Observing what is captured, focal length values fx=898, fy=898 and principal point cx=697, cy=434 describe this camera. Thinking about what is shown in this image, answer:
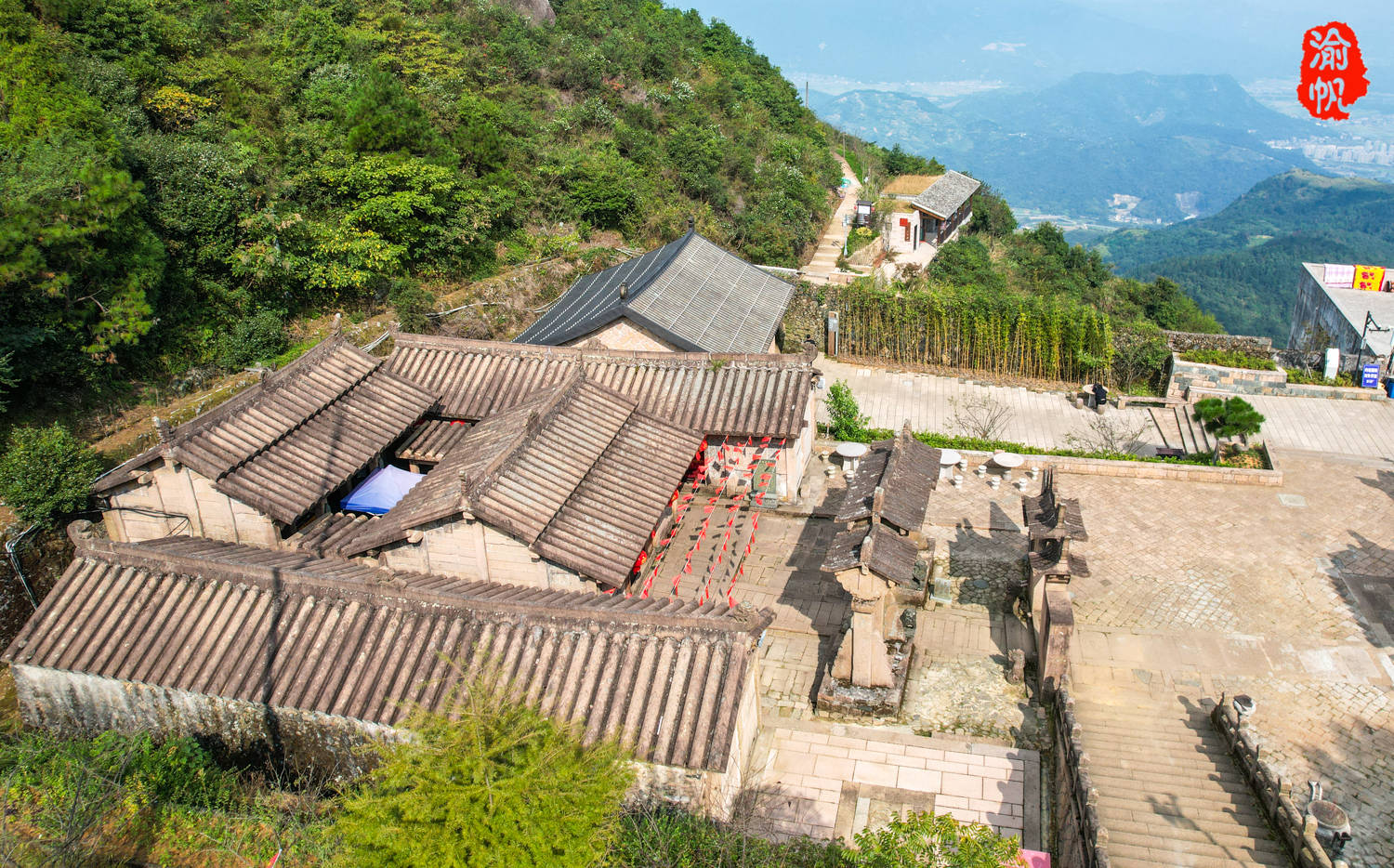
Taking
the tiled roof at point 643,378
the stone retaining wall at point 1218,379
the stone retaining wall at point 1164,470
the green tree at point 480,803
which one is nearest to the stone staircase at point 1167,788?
the green tree at point 480,803

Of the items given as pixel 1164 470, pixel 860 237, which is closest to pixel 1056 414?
pixel 1164 470

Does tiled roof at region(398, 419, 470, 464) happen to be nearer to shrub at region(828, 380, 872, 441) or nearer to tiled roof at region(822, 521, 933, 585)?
tiled roof at region(822, 521, 933, 585)

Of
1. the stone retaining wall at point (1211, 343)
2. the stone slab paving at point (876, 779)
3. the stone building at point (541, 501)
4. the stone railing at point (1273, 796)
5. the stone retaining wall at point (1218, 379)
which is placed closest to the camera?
the stone railing at point (1273, 796)

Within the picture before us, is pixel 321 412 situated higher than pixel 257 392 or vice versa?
pixel 321 412

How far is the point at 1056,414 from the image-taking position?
110 feet

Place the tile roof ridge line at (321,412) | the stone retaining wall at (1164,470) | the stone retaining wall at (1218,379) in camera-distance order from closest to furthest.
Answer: the tile roof ridge line at (321,412)
the stone retaining wall at (1164,470)
the stone retaining wall at (1218,379)

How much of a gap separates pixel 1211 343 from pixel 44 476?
3906cm

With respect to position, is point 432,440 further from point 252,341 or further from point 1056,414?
point 1056,414

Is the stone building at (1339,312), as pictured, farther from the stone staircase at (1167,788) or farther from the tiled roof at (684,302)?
the stone staircase at (1167,788)

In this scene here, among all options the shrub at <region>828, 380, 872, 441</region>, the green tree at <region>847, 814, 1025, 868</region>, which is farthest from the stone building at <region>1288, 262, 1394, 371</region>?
the green tree at <region>847, 814, 1025, 868</region>

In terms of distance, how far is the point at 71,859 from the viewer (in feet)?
35.4

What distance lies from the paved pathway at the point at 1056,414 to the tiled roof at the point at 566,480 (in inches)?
456

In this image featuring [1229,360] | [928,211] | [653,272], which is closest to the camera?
[653,272]

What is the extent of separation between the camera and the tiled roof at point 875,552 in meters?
15.9
